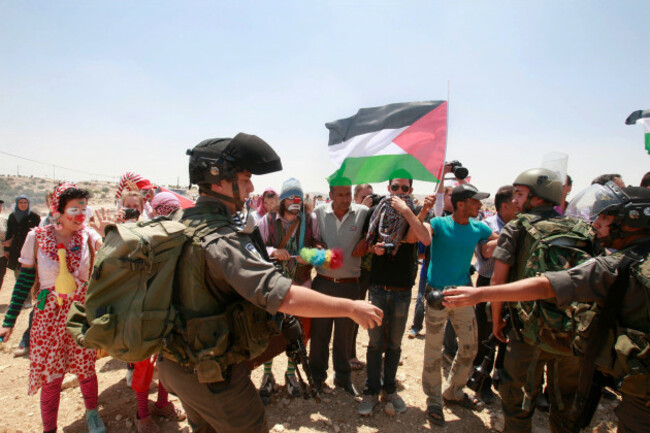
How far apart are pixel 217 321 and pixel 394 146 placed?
3.03 metres

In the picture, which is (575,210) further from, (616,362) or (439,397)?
(439,397)

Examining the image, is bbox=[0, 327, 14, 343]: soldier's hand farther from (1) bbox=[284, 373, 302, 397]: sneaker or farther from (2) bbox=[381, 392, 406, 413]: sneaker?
(2) bbox=[381, 392, 406, 413]: sneaker

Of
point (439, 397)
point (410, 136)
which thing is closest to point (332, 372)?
point (439, 397)

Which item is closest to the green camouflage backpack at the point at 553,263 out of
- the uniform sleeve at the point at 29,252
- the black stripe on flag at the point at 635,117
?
the black stripe on flag at the point at 635,117

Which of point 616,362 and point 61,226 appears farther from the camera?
point 61,226

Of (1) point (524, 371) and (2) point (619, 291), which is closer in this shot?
(2) point (619, 291)

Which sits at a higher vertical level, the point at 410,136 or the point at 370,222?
the point at 410,136

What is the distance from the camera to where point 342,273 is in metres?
4.28

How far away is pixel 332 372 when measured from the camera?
5.02m

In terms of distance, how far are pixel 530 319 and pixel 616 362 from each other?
0.75 m

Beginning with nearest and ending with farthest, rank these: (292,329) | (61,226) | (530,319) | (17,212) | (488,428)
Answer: (292,329), (530,319), (61,226), (488,428), (17,212)

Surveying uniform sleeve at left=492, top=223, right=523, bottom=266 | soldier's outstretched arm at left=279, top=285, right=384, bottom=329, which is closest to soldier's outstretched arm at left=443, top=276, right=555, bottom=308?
soldier's outstretched arm at left=279, top=285, right=384, bottom=329

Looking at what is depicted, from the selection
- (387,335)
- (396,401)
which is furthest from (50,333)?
(396,401)

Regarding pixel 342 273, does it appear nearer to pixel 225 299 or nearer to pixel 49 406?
pixel 225 299
